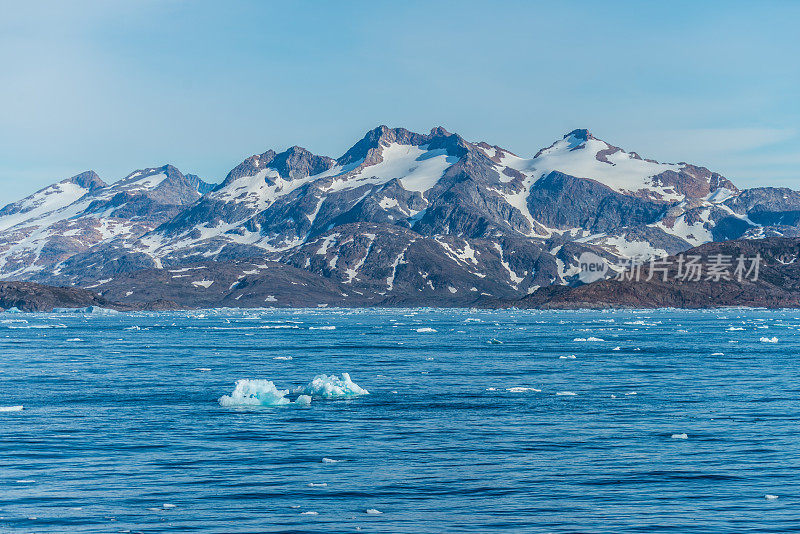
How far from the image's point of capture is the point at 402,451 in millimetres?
42625

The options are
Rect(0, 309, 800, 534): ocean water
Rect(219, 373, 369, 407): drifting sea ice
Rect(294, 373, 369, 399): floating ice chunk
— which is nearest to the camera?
Rect(0, 309, 800, 534): ocean water

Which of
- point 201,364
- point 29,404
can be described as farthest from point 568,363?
point 29,404

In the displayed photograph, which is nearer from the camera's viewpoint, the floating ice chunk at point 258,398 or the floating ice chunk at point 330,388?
the floating ice chunk at point 258,398

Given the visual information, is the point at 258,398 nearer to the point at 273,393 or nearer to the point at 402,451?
the point at 273,393

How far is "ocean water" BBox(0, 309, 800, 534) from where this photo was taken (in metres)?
31.3

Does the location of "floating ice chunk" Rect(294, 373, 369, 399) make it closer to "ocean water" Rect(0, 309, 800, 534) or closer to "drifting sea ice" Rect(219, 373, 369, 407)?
"drifting sea ice" Rect(219, 373, 369, 407)

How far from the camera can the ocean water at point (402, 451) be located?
31281 millimetres

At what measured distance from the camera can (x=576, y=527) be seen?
2966 centimetres

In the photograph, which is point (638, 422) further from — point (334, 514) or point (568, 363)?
point (568, 363)

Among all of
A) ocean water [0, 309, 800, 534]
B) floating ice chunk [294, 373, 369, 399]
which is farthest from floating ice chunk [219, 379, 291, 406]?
floating ice chunk [294, 373, 369, 399]

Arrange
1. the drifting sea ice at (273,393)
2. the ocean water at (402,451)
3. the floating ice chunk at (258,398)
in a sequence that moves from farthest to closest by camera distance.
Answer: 1. the drifting sea ice at (273,393)
2. the floating ice chunk at (258,398)
3. the ocean water at (402,451)

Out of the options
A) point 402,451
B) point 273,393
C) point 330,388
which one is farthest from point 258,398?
point 402,451

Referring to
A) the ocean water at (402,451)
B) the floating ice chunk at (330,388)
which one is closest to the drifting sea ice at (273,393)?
the floating ice chunk at (330,388)

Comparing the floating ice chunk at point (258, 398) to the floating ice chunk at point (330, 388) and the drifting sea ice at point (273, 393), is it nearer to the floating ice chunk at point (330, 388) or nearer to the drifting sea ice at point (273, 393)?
the drifting sea ice at point (273, 393)
